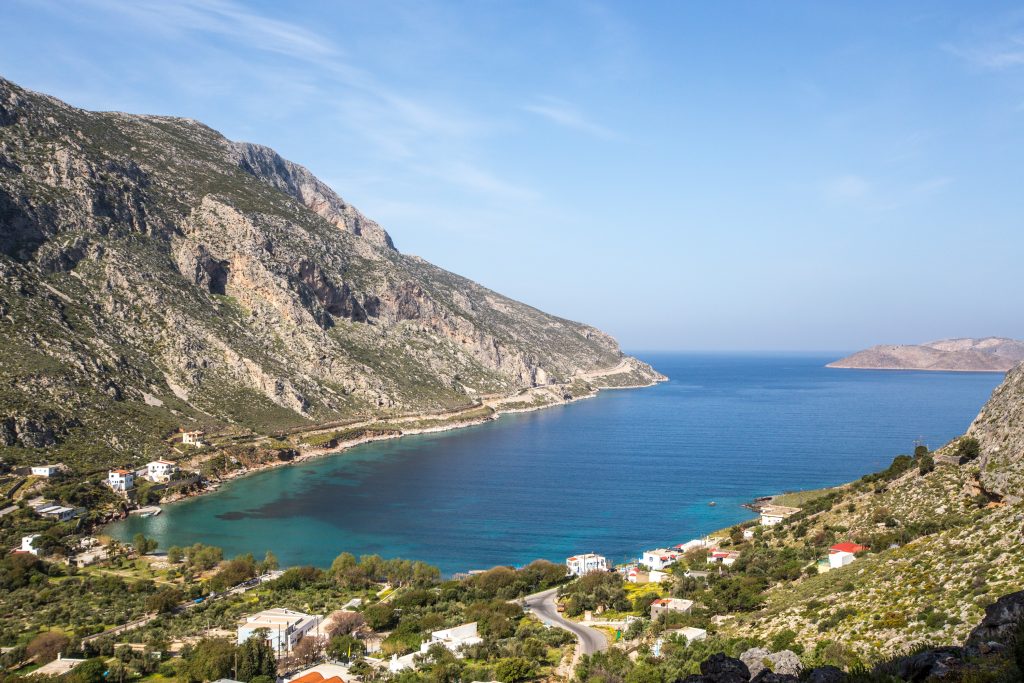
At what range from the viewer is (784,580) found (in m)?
32.6

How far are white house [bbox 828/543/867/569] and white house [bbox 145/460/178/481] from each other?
2483 inches

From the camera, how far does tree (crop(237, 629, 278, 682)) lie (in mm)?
28219

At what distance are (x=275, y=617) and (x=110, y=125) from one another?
11534 centimetres

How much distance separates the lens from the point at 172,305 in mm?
99125

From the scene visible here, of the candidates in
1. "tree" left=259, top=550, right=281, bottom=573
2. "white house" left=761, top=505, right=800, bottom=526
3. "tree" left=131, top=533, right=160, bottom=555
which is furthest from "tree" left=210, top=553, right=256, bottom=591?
"white house" left=761, top=505, right=800, bottom=526

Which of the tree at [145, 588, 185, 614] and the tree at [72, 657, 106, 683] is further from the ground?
the tree at [72, 657, 106, 683]

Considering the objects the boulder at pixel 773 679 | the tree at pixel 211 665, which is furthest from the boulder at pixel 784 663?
the tree at pixel 211 665

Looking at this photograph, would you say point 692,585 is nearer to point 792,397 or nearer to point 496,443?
point 496,443

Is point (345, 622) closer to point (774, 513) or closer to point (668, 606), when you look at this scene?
point (668, 606)

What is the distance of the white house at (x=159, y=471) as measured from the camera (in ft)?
225

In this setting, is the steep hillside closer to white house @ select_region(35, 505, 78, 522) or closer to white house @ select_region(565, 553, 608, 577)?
white house @ select_region(565, 553, 608, 577)

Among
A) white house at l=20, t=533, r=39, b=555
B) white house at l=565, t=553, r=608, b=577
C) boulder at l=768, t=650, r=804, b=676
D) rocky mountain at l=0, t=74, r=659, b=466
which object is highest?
rocky mountain at l=0, t=74, r=659, b=466

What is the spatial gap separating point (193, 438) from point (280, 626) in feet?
175

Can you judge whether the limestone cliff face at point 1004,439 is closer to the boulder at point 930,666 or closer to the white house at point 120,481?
the boulder at point 930,666
